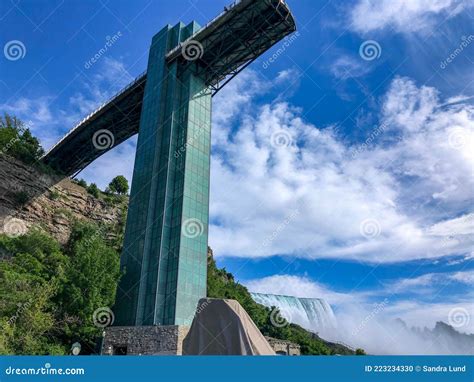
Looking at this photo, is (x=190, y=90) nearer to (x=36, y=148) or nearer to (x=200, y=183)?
(x=200, y=183)

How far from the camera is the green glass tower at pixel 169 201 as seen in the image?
23812 mm

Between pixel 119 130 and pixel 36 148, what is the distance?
9604mm

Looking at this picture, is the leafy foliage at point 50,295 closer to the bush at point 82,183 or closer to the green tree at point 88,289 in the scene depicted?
the green tree at point 88,289

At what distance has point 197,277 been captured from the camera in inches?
969

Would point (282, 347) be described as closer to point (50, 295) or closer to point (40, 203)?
point (50, 295)

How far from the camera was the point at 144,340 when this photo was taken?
72.1ft

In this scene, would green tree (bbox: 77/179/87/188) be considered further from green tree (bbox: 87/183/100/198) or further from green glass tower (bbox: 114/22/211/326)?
green glass tower (bbox: 114/22/211/326)

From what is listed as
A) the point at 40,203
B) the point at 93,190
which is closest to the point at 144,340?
the point at 40,203

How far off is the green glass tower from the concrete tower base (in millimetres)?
887

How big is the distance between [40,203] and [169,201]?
58.0 ft

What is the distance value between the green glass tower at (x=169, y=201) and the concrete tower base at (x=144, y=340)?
Answer: 0.89 m

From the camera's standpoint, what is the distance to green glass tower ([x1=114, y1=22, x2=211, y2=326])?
23.8 meters

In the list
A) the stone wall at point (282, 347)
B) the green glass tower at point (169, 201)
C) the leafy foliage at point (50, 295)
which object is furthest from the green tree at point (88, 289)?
the stone wall at point (282, 347)

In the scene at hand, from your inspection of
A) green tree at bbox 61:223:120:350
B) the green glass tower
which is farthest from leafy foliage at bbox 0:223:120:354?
the green glass tower
